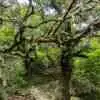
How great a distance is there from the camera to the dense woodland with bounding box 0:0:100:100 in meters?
4.84

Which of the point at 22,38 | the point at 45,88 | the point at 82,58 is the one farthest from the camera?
the point at 45,88

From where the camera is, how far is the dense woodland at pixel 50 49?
4.84 metres

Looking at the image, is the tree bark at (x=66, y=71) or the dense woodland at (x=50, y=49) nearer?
the dense woodland at (x=50, y=49)

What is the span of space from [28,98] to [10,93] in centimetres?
57

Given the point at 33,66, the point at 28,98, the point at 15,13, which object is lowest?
the point at 28,98

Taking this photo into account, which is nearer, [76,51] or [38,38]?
[38,38]

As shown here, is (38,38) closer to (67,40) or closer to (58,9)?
(67,40)

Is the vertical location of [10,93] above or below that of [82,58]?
below

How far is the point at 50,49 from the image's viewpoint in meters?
7.66

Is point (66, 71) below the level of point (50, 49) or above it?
below

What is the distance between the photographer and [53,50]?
751cm

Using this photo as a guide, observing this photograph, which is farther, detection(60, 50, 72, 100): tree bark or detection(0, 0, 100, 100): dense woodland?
detection(60, 50, 72, 100): tree bark

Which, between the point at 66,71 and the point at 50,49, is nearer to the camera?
the point at 66,71

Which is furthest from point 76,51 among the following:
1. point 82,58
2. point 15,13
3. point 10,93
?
point 10,93
